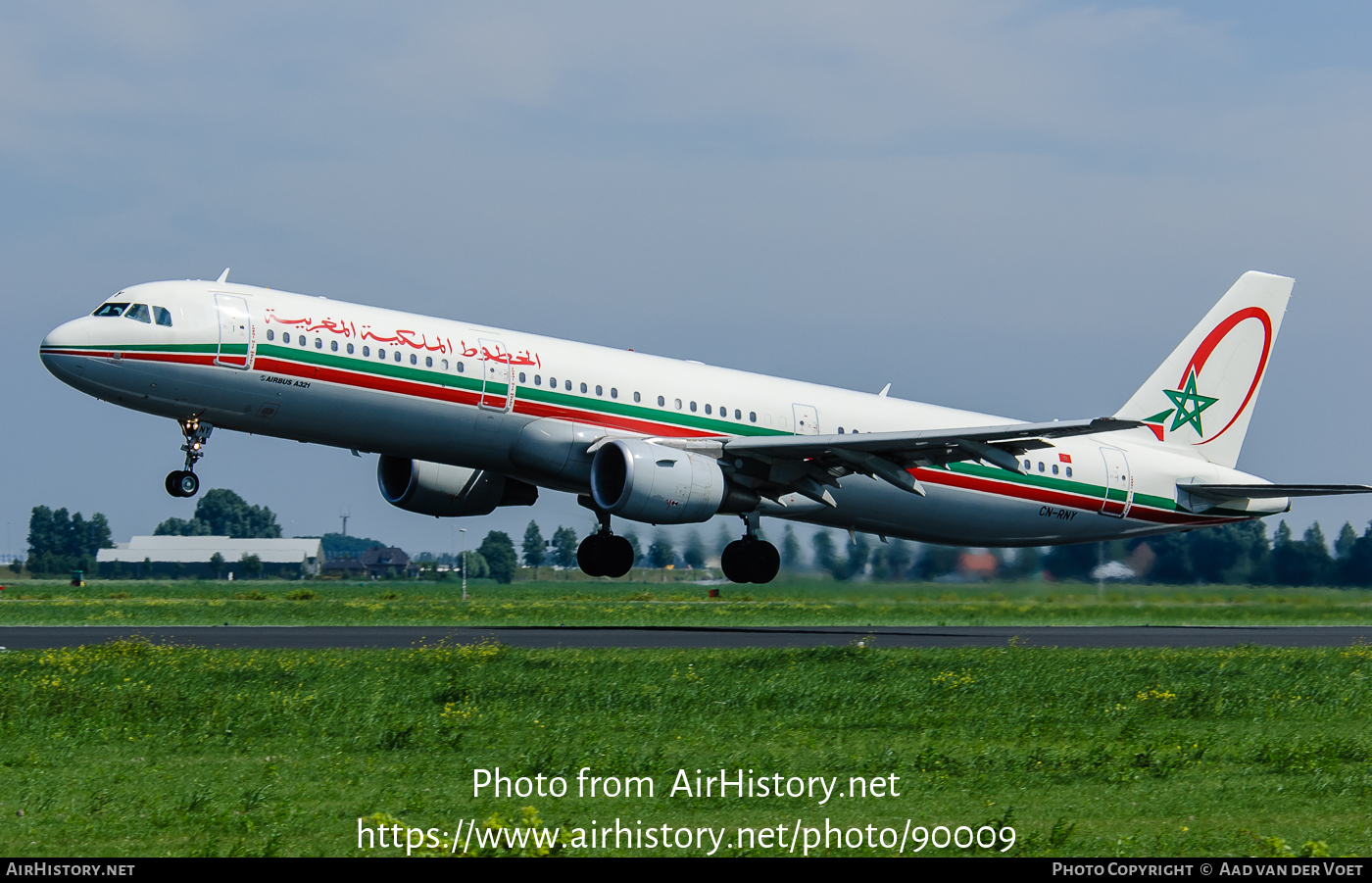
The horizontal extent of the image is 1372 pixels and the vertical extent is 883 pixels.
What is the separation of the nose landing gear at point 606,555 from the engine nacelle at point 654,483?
4379mm

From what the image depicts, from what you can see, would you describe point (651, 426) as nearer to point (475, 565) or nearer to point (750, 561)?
point (750, 561)

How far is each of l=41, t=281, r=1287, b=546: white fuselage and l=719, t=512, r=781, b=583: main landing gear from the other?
2.06 metres

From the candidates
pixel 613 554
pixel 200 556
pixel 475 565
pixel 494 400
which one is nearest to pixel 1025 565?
pixel 613 554

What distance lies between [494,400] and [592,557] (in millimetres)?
6540

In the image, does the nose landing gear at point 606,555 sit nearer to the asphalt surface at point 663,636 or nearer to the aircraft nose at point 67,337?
the asphalt surface at point 663,636

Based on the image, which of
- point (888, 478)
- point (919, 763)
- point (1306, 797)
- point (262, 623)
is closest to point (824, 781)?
point (919, 763)

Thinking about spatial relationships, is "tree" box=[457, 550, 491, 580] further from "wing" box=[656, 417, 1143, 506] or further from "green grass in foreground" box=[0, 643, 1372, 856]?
"green grass in foreground" box=[0, 643, 1372, 856]

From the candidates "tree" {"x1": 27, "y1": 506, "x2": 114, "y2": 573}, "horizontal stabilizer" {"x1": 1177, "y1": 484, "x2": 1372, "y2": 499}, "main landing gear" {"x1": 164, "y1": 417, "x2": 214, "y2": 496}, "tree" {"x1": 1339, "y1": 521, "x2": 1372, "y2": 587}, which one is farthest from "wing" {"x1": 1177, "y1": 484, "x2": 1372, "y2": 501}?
"tree" {"x1": 27, "y1": 506, "x2": 114, "y2": 573}

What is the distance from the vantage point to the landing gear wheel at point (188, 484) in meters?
27.2

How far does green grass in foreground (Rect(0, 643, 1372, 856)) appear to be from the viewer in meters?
12.1

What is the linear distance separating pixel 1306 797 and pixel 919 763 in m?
3.72

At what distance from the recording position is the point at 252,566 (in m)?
124
